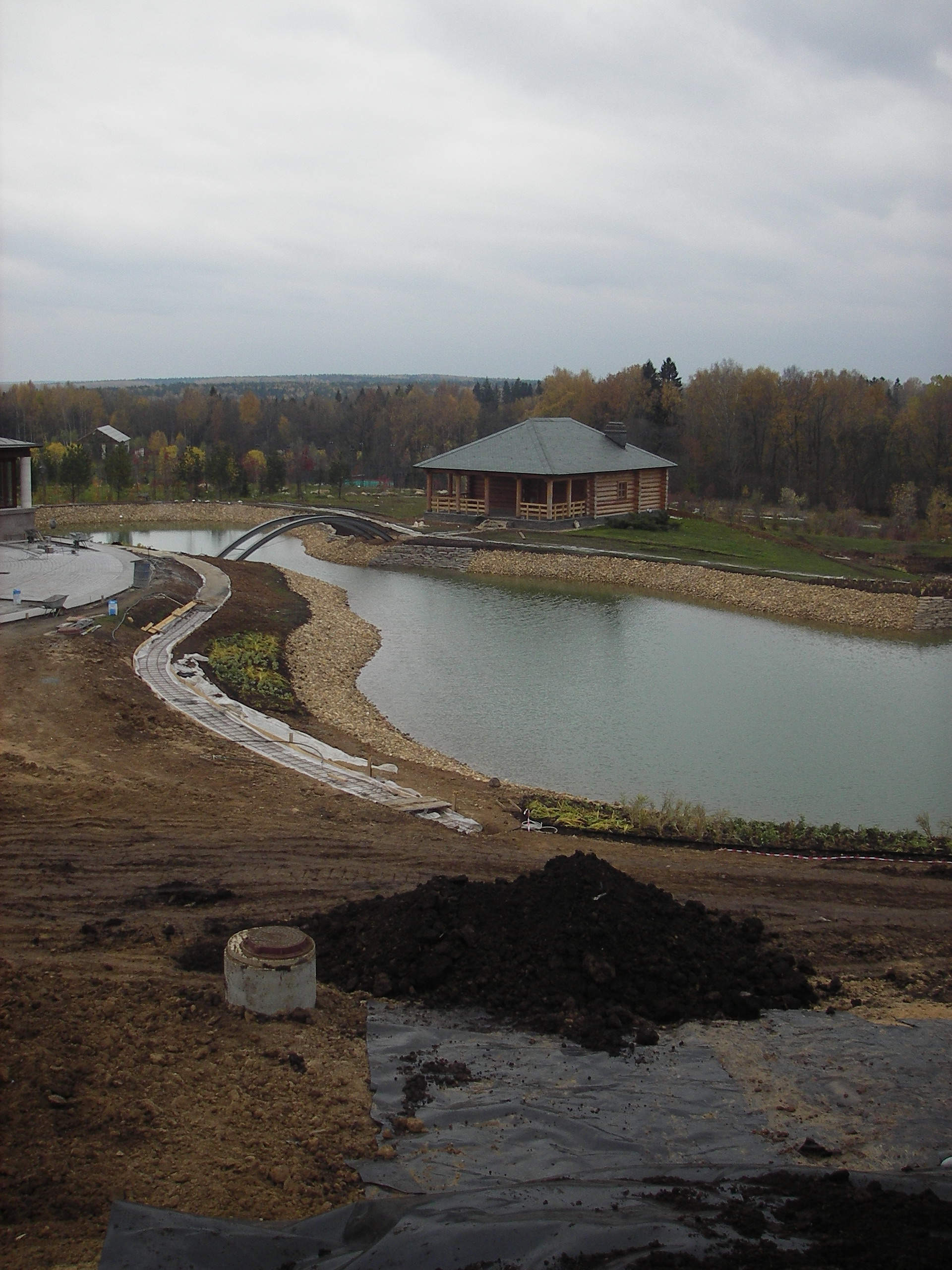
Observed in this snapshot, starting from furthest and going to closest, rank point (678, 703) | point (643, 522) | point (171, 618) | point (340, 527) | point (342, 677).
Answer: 1. point (340, 527)
2. point (643, 522)
3. point (171, 618)
4. point (342, 677)
5. point (678, 703)

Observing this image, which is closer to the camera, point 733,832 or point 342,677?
point 733,832

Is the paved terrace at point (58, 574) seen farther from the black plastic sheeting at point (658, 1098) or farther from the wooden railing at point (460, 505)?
the wooden railing at point (460, 505)

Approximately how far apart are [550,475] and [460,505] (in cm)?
544

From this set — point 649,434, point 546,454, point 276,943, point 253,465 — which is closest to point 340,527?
point 546,454

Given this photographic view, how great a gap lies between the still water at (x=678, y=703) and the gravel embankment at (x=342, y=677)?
34cm

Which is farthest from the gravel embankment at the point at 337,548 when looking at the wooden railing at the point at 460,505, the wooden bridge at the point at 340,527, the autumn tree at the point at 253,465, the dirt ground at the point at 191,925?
the autumn tree at the point at 253,465

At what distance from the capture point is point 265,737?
13383mm

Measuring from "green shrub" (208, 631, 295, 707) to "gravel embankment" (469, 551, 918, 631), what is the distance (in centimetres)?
1362

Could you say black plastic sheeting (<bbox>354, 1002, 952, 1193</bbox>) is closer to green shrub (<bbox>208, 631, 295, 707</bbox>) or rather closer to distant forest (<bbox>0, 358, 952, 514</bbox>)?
green shrub (<bbox>208, 631, 295, 707</bbox>)

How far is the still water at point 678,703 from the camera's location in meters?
13.2

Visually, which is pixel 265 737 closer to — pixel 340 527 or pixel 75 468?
pixel 340 527

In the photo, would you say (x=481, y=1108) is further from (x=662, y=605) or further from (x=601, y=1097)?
(x=662, y=605)

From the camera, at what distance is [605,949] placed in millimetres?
6629

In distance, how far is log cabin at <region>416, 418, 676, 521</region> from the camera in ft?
124
